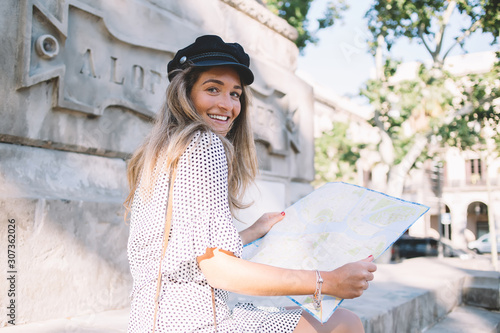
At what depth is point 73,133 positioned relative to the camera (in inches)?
110

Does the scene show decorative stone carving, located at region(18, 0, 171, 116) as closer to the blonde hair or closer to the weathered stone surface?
the weathered stone surface

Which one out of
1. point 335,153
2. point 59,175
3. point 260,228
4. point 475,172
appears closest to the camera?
point 260,228

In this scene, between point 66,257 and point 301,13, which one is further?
Answer: point 301,13

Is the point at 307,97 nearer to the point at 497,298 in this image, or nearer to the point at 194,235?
the point at 497,298

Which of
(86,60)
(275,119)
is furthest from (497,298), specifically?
(86,60)

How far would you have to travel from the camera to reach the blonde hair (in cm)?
140

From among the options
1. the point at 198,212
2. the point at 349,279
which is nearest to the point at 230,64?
the point at 198,212

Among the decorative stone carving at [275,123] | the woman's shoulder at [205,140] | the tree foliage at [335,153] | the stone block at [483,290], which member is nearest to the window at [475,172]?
the tree foliage at [335,153]

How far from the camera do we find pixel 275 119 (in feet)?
15.6

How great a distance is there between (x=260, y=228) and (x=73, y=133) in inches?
60.3

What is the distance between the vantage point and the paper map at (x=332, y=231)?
1475 millimetres

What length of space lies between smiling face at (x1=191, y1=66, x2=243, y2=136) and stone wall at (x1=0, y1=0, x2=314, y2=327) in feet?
4.36

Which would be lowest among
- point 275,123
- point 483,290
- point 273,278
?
point 483,290

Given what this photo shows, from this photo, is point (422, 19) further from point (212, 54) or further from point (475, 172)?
point (475, 172)
